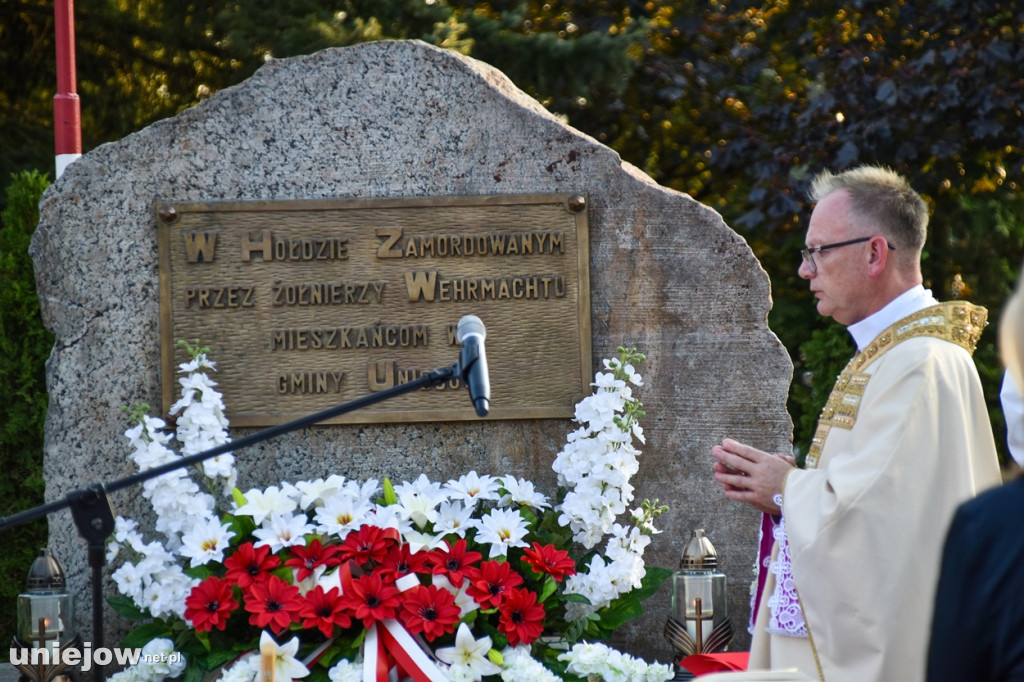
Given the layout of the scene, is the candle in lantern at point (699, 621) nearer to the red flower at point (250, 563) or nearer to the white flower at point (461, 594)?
the white flower at point (461, 594)

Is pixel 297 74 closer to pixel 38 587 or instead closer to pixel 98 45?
pixel 38 587

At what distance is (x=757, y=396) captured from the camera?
411cm

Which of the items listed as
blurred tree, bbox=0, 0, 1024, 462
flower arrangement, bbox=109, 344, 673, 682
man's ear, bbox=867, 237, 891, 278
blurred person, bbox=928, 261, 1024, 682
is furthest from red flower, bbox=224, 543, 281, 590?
blurred tree, bbox=0, 0, 1024, 462

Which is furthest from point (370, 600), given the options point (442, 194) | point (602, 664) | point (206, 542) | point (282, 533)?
point (442, 194)

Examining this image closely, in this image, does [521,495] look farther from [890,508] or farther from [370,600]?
[890,508]

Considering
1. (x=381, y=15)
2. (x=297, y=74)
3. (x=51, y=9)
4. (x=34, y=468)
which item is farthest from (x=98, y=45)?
(x=297, y=74)

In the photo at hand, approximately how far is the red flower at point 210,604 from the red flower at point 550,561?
3.02 feet

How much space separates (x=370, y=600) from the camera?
3.50 m

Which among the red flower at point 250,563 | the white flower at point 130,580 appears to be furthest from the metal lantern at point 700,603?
the white flower at point 130,580

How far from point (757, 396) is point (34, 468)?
343cm

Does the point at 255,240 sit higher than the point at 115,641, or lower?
higher

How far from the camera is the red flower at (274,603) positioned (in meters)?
3.45

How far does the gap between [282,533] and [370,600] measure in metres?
0.38

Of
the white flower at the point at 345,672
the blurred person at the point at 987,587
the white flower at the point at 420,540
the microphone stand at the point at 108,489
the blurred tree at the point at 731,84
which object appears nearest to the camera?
the blurred person at the point at 987,587
